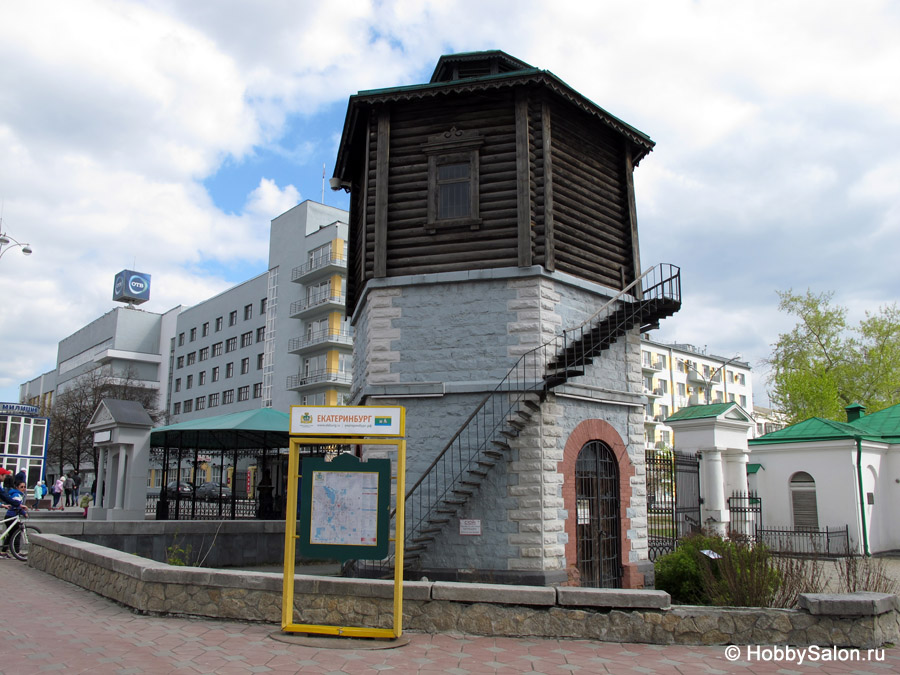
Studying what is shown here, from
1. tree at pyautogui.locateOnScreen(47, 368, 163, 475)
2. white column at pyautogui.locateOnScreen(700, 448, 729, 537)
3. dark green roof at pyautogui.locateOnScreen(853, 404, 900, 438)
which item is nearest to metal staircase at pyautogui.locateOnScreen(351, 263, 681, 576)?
white column at pyautogui.locateOnScreen(700, 448, 729, 537)

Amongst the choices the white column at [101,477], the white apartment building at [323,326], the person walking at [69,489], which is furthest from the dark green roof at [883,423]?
the person walking at [69,489]

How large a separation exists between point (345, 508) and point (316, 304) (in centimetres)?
4311

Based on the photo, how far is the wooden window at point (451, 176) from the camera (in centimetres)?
1469

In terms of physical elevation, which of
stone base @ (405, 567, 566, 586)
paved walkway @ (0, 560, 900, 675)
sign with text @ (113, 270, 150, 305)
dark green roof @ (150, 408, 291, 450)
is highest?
sign with text @ (113, 270, 150, 305)

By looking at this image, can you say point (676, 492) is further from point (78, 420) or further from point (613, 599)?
point (78, 420)

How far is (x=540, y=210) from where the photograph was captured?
14289 millimetres

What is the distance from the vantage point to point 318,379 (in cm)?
4909

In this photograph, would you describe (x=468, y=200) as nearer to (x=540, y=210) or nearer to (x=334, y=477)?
(x=540, y=210)

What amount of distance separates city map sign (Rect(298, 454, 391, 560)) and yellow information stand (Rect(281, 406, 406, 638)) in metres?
0.11

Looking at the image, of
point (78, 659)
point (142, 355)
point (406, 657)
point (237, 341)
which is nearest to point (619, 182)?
point (406, 657)

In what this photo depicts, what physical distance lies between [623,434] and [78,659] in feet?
36.6

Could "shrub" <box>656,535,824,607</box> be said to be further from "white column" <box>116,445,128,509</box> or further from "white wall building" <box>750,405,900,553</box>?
"white column" <box>116,445,128,509</box>

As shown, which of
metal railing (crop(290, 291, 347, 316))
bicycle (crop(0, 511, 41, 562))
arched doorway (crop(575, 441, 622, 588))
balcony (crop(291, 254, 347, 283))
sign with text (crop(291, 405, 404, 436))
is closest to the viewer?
sign with text (crop(291, 405, 404, 436))

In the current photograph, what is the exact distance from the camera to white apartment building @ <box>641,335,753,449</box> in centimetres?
7012
